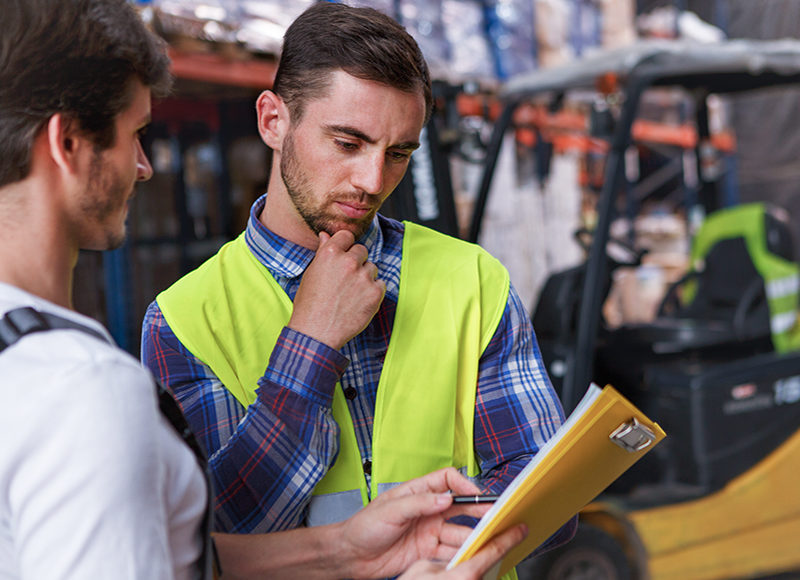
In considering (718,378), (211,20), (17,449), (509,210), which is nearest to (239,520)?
(17,449)

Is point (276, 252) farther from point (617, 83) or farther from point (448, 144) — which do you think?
point (617, 83)

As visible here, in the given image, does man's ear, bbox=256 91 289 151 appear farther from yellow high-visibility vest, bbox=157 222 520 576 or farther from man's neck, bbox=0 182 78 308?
man's neck, bbox=0 182 78 308

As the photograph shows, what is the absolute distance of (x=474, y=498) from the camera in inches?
47.4

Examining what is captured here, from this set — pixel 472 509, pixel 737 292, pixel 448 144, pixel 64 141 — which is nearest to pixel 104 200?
pixel 64 141

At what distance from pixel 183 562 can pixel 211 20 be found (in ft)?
13.8

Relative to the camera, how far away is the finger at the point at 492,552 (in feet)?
3.50

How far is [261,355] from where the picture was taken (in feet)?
4.58

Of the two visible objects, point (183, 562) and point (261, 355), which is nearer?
point (183, 562)

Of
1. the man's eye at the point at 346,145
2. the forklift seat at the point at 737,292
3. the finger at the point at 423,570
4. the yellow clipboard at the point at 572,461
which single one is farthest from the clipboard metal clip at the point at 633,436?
the forklift seat at the point at 737,292

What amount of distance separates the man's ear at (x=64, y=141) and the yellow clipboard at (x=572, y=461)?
621 mm

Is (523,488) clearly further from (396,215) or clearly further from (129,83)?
(396,215)

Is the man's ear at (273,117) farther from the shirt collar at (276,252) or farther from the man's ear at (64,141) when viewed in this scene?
the man's ear at (64,141)

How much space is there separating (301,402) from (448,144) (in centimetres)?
275

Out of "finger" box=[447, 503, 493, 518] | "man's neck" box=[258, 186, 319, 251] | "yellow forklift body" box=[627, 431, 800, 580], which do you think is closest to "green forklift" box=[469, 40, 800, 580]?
"yellow forklift body" box=[627, 431, 800, 580]
